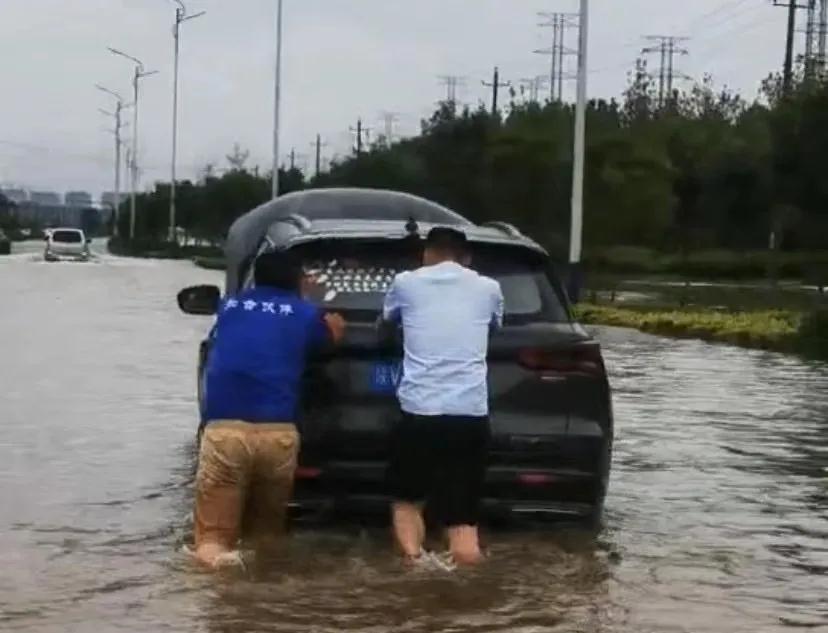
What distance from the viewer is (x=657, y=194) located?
4934cm

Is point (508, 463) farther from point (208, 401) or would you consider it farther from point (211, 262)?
point (211, 262)

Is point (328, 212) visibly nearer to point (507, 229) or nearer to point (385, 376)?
point (507, 229)

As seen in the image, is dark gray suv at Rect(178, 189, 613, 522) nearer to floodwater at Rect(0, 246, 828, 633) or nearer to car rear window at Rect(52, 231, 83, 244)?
floodwater at Rect(0, 246, 828, 633)

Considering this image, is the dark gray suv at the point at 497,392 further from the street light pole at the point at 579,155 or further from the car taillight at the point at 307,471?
the street light pole at the point at 579,155

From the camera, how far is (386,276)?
886 cm

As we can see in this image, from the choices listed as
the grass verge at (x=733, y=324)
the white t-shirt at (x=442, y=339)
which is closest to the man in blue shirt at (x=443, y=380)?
the white t-shirt at (x=442, y=339)

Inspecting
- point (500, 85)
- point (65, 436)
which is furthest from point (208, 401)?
point (500, 85)

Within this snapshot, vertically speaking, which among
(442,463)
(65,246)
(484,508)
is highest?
(442,463)

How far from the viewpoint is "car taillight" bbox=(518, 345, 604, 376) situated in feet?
28.0

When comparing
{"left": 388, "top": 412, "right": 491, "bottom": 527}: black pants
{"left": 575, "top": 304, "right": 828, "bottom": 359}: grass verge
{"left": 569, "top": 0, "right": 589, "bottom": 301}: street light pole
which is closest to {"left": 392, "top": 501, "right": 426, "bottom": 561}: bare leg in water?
{"left": 388, "top": 412, "right": 491, "bottom": 527}: black pants

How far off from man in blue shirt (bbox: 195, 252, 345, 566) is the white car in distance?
2594 inches

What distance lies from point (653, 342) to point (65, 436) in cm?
1474

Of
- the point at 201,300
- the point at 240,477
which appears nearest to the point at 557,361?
the point at 240,477

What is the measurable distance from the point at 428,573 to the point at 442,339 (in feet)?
3.63
